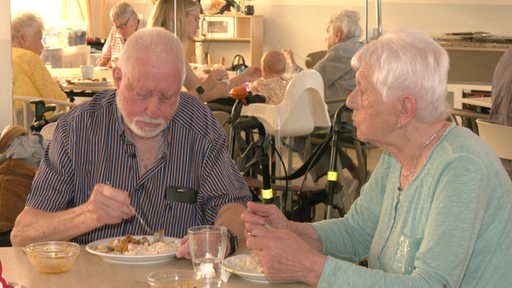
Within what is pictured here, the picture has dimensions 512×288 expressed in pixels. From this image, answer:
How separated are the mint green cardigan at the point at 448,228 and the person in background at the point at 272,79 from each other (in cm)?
344

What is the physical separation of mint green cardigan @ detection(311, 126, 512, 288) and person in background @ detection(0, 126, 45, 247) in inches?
70.3

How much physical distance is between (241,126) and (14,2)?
6.07ft

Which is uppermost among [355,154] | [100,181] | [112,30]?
[112,30]

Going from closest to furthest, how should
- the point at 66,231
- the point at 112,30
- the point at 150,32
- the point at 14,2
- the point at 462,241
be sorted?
the point at 462,241 → the point at 66,231 → the point at 150,32 → the point at 14,2 → the point at 112,30

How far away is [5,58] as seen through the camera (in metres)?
4.46

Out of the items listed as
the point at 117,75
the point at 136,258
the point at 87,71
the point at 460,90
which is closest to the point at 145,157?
the point at 117,75

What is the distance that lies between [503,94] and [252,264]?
2.81 metres

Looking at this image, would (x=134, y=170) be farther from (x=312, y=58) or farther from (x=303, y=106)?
(x=312, y=58)

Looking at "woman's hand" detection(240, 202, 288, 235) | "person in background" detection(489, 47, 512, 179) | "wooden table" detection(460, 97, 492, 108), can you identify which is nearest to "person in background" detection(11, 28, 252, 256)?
"woman's hand" detection(240, 202, 288, 235)

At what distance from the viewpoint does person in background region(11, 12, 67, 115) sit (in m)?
5.66

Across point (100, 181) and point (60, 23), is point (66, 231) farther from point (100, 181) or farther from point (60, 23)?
point (60, 23)

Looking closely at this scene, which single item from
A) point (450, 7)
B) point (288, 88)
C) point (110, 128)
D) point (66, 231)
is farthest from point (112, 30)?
point (66, 231)

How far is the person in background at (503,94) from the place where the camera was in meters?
4.71

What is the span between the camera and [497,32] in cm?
633
